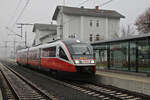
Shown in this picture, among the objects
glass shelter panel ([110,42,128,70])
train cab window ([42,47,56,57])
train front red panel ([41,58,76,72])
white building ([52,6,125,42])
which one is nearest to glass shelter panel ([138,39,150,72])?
glass shelter panel ([110,42,128,70])

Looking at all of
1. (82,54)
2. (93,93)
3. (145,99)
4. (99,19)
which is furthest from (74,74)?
(99,19)

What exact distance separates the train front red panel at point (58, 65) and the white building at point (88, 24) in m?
23.4

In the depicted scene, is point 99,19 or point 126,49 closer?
point 126,49

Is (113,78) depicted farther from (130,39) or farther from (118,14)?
(118,14)

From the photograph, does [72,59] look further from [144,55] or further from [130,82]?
[144,55]

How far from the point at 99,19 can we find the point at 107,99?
3474cm

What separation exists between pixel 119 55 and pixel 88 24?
27039 mm

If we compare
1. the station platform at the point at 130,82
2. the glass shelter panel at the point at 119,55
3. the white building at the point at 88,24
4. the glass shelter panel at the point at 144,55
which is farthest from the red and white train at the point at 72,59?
the white building at the point at 88,24

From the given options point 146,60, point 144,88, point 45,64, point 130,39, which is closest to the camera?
point 144,88

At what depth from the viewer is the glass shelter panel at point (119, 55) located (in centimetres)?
1462

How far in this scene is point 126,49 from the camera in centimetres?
1452

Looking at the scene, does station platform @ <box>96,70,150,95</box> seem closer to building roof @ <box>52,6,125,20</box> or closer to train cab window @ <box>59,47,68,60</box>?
train cab window @ <box>59,47,68,60</box>

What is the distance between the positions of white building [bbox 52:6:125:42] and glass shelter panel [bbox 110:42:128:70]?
23.8 m

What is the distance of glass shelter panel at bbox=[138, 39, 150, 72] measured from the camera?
12.9m
